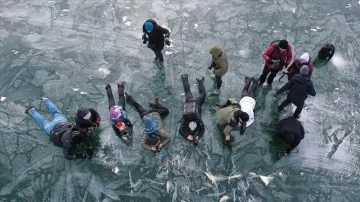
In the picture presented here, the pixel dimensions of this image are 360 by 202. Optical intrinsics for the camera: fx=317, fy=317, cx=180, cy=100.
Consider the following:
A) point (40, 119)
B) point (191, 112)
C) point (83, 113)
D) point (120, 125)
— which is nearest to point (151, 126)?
point (120, 125)

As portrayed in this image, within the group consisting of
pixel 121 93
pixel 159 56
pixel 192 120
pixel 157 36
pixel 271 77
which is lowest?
pixel 121 93

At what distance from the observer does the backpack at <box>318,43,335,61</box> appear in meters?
8.41

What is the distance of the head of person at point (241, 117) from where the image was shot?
5824 mm

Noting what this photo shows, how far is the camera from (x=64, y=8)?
10.1m

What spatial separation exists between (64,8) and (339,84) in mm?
8411

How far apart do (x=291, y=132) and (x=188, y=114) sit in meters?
2.08

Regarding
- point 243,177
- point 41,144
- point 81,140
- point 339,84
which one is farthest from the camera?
point 339,84

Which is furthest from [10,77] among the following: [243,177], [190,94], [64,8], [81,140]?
[243,177]

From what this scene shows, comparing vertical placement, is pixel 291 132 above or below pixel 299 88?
below

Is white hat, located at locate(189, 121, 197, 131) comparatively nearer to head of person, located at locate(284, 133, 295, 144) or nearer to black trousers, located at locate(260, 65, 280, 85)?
head of person, located at locate(284, 133, 295, 144)

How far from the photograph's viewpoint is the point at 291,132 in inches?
248

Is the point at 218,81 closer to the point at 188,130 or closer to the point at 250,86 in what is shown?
the point at 250,86

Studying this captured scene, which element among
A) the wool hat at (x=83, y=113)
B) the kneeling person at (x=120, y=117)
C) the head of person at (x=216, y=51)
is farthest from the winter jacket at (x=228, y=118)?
the wool hat at (x=83, y=113)

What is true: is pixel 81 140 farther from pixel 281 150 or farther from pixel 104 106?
pixel 281 150
